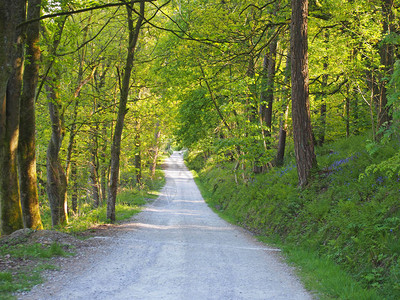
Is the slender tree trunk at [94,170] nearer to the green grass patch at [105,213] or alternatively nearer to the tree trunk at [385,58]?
the green grass patch at [105,213]

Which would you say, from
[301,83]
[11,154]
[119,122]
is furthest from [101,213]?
[301,83]

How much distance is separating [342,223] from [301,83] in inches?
177

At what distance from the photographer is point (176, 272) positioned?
18.5ft

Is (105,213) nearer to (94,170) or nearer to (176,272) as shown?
(94,170)

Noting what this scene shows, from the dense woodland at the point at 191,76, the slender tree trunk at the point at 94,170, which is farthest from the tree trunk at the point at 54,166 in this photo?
the slender tree trunk at the point at 94,170

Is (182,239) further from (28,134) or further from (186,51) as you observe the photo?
(186,51)

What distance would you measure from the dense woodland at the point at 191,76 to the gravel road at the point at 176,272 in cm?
254

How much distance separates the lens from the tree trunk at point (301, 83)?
30.5 ft

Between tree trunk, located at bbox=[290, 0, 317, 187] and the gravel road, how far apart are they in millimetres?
3322

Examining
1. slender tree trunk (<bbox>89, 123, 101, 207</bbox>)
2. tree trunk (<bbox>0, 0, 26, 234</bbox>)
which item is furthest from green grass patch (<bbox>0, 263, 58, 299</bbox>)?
slender tree trunk (<bbox>89, 123, 101, 207</bbox>)

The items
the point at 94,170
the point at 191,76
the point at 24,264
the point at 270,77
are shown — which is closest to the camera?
the point at 24,264

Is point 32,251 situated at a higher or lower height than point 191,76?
lower

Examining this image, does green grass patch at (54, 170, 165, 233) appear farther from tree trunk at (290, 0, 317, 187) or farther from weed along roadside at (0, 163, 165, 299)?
tree trunk at (290, 0, 317, 187)

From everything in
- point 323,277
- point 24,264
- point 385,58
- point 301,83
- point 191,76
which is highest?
point 191,76
